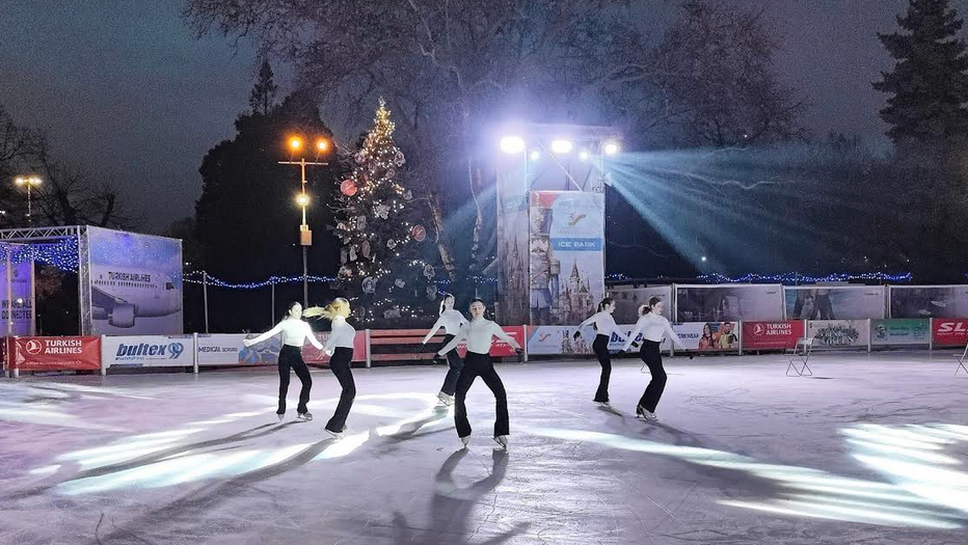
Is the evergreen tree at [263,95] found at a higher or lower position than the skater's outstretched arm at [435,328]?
higher

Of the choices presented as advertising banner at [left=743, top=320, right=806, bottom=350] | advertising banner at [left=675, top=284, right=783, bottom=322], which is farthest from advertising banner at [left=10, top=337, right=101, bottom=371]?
advertising banner at [left=743, top=320, right=806, bottom=350]

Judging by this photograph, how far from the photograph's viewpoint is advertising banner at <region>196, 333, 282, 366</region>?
23203mm

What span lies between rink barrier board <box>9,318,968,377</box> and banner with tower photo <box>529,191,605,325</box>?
0.72 m

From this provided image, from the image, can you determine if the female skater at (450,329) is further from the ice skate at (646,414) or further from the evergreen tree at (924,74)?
the evergreen tree at (924,74)

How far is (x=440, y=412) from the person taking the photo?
13.3 m

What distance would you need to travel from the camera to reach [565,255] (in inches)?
1006

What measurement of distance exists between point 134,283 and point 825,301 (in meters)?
23.4

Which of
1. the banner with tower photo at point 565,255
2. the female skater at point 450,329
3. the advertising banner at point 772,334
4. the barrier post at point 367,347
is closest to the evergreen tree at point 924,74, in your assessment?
the advertising banner at point 772,334

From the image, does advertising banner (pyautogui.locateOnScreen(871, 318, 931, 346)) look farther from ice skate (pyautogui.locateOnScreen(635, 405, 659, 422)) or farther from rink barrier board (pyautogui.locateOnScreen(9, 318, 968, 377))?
ice skate (pyautogui.locateOnScreen(635, 405, 659, 422))

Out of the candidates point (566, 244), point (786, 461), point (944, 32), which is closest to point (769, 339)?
point (566, 244)

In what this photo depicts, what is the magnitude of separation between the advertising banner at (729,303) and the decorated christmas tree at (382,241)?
8.62 m

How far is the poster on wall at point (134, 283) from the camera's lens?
24.9 metres

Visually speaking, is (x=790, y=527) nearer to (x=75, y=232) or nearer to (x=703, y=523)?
(x=703, y=523)

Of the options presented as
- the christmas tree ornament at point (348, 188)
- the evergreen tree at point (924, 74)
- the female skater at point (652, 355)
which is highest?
the evergreen tree at point (924, 74)
